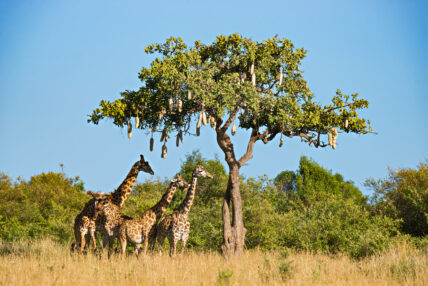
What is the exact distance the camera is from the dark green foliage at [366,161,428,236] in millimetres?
27672

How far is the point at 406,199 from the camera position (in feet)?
96.0

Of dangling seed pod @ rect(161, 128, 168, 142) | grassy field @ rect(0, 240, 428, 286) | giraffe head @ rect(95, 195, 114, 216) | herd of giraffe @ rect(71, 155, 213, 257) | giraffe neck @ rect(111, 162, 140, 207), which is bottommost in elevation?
grassy field @ rect(0, 240, 428, 286)

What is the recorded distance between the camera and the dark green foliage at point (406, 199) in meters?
27.7

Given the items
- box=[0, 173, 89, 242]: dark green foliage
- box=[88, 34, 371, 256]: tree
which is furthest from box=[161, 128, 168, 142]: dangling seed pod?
box=[0, 173, 89, 242]: dark green foliage

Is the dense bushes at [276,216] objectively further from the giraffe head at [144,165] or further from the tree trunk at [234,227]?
the giraffe head at [144,165]

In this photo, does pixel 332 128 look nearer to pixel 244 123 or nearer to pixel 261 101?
pixel 261 101

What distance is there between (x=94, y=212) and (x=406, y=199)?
18575 mm

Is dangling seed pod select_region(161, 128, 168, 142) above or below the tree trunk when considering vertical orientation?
above

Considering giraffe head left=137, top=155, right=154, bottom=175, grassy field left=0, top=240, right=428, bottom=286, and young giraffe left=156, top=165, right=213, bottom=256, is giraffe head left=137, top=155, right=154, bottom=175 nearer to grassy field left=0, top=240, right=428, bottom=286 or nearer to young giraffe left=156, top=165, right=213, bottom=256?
young giraffe left=156, top=165, right=213, bottom=256

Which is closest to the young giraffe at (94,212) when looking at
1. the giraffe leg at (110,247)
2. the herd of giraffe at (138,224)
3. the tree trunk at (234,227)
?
the herd of giraffe at (138,224)

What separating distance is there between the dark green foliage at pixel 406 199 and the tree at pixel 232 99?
30.8 feet

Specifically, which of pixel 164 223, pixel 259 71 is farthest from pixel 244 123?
pixel 164 223

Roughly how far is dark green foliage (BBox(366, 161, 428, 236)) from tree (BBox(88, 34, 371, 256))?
9.38m

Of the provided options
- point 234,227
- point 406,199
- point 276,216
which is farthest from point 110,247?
point 406,199
